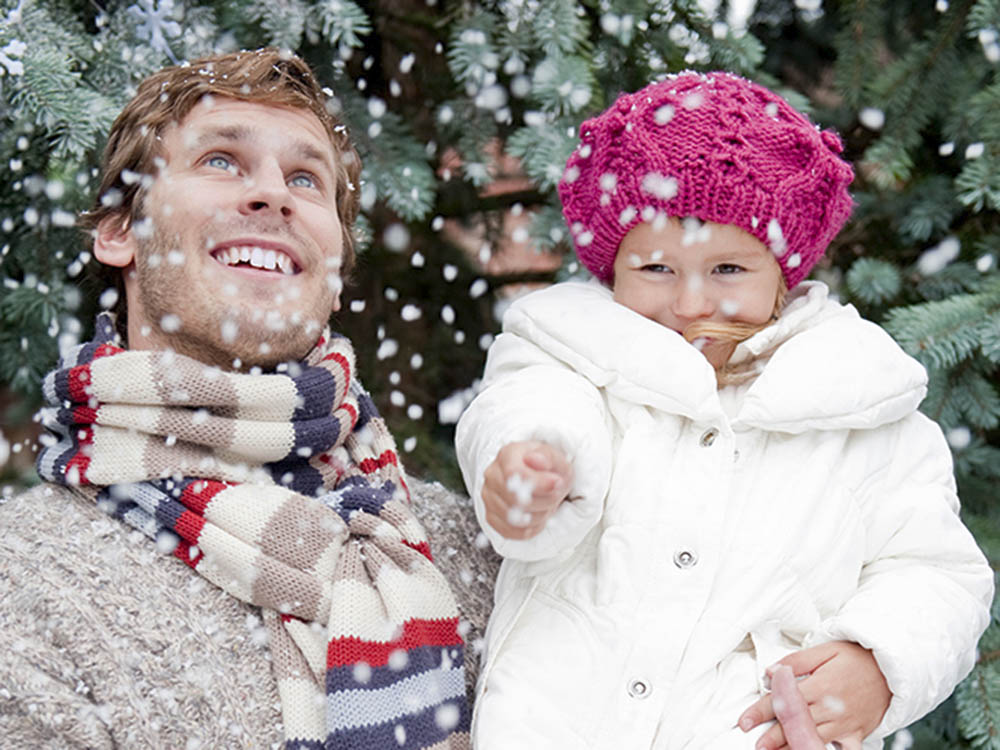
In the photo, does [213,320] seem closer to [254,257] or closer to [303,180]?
[254,257]

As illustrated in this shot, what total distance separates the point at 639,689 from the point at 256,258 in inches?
35.5

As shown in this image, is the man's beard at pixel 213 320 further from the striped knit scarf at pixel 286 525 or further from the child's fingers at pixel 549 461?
the child's fingers at pixel 549 461

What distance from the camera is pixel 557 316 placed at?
154 centimetres

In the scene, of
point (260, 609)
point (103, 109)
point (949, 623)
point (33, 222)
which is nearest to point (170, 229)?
point (103, 109)

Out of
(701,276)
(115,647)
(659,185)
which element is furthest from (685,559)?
(115,647)

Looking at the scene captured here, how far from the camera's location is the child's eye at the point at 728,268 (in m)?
1.49

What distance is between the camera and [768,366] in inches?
57.2

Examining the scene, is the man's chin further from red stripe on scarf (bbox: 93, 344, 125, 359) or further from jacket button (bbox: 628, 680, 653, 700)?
jacket button (bbox: 628, 680, 653, 700)

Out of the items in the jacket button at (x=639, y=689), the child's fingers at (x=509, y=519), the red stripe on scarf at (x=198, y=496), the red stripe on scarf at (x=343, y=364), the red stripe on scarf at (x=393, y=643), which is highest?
the child's fingers at (x=509, y=519)

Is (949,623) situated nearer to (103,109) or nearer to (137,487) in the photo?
(137,487)

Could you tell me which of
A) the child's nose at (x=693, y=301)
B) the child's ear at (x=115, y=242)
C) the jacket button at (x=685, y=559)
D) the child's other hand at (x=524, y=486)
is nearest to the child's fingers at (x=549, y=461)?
the child's other hand at (x=524, y=486)

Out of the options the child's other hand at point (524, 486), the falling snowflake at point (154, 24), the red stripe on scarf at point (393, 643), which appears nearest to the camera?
the child's other hand at point (524, 486)

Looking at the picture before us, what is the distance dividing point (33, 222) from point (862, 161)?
1.65m

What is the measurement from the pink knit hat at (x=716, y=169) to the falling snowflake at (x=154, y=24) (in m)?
0.75
